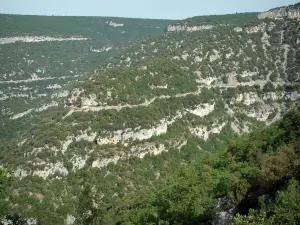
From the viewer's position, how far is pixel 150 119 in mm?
91375

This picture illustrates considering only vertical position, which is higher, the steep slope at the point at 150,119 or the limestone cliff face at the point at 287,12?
the limestone cliff face at the point at 287,12

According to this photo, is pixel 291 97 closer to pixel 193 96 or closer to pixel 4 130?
pixel 193 96

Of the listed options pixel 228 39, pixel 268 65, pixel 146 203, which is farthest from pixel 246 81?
pixel 146 203

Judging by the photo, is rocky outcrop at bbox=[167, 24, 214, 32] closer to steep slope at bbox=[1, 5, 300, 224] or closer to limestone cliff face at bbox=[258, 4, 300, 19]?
limestone cliff face at bbox=[258, 4, 300, 19]

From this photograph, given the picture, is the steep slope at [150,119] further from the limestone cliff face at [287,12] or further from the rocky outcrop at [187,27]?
the rocky outcrop at [187,27]

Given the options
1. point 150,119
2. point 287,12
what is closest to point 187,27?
point 287,12

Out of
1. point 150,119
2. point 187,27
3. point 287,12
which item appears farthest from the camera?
point 187,27

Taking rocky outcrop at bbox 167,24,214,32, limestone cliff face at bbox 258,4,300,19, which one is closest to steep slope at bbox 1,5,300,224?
limestone cliff face at bbox 258,4,300,19

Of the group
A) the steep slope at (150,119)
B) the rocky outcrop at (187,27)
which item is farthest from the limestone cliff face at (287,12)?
the rocky outcrop at (187,27)

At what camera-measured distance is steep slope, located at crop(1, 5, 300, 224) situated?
69.9 metres

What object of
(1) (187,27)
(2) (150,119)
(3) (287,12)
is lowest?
(2) (150,119)

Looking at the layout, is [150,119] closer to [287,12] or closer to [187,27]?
[287,12]

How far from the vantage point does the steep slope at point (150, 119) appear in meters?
69.9

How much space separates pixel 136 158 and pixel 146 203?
1023 inches
